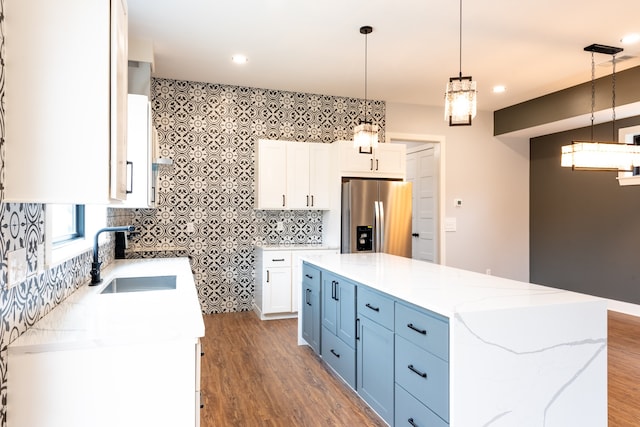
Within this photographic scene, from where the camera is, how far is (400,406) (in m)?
2.20

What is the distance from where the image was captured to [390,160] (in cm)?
534

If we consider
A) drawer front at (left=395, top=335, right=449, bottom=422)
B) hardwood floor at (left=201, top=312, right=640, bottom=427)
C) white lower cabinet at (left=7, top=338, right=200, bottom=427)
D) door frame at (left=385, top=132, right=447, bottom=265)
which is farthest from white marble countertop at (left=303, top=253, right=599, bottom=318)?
door frame at (left=385, top=132, right=447, bottom=265)

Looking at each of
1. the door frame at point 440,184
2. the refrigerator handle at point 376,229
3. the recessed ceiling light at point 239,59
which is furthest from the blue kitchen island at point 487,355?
the door frame at point 440,184

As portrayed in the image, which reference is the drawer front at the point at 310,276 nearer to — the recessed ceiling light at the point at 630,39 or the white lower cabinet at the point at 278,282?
the white lower cabinet at the point at 278,282

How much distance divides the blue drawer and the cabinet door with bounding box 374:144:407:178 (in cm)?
202

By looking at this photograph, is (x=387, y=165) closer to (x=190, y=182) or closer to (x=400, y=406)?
(x=190, y=182)

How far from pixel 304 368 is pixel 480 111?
4875mm

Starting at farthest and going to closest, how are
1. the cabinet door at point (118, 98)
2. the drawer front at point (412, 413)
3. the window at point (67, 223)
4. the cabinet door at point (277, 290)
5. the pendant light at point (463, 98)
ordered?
the cabinet door at point (277, 290) < the pendant light at point (463, 98) < the window at point (67, 223) < the drawer front at point (412, 413) < the cabinet door at point (118, 98)

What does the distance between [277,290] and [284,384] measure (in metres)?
1.84

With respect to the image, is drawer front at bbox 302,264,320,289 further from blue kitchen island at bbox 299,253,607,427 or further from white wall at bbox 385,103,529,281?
white wall at bbox 385,103,529,281

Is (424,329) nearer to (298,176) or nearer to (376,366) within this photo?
(376,366)

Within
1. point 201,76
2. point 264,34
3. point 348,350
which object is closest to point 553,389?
point 348,350

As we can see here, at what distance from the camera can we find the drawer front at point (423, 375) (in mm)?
1853

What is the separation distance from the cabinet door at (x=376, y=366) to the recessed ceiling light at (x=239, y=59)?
2.92m
